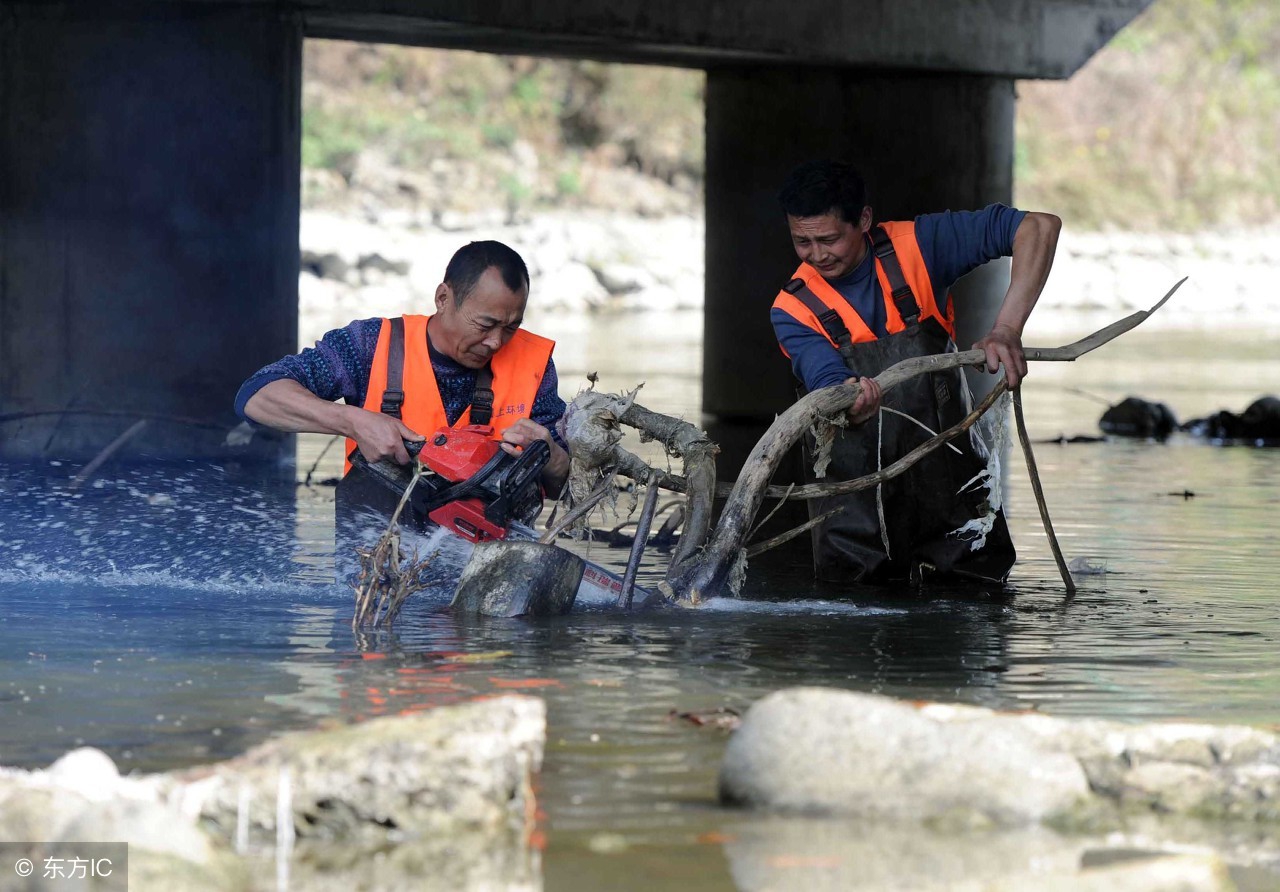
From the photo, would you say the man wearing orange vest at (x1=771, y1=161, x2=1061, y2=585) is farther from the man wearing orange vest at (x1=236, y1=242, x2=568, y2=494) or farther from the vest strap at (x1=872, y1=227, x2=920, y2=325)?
the man wearing orange vest at (x1=236, y1=242, x2=568, y2=494)

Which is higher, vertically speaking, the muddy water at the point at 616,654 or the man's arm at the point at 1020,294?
the man's arm at the point at 1020,294

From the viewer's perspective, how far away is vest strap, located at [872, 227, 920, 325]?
325 inches

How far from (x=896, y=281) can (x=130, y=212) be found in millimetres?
6483

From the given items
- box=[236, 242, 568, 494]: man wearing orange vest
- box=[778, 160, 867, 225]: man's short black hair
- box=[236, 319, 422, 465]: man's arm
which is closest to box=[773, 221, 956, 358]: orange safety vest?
box=[778, 160, 867, 225]: man's short black hair

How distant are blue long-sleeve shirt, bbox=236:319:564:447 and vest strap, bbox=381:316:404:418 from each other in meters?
0.10

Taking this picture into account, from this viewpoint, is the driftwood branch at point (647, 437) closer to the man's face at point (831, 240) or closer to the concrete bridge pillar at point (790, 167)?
the man's face at point (831, 240)

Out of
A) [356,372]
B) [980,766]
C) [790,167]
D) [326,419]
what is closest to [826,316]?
[356,372]

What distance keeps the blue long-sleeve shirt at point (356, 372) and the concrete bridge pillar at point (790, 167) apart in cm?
735

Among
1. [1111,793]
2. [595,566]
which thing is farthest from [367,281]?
[1111,793]

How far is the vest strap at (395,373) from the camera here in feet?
25.0

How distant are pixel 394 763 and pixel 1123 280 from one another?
4052 cm

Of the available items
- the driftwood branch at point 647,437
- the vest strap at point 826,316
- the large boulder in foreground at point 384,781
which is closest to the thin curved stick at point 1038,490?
the vest strap at point 826,316

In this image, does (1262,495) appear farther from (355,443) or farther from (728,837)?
(728,837)

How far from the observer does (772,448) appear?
7.68 m
